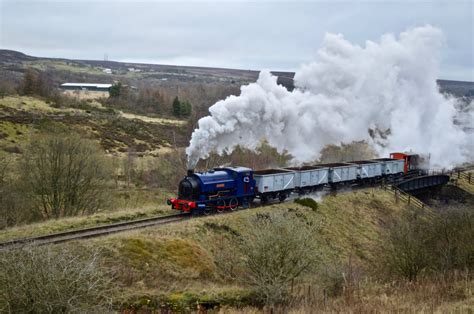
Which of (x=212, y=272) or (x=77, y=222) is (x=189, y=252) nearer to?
(x=212, y=272)

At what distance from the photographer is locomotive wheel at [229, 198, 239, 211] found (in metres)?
29.1

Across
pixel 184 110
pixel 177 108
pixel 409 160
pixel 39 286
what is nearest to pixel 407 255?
pixel 39 286

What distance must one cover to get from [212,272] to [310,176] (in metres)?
15.7

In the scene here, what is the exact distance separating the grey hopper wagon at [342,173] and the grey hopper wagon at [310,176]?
2.29 feet

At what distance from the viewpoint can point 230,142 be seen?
30.2 m

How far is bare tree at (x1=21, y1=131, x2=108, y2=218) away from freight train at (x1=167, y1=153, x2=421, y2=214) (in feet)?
32.0

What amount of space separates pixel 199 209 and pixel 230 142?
5.25 m

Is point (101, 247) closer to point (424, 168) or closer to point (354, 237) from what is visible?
point (354, 237)

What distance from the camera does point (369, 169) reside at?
43156mm

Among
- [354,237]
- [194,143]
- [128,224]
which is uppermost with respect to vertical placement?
[194,143]

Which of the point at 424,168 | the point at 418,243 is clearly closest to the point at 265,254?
the point at 418,243

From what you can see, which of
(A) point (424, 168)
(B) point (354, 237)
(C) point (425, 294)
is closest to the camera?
(C) point (425, 294)

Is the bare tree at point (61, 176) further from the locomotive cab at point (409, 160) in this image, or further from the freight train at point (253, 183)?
the locomotive cab at point (409, 160)

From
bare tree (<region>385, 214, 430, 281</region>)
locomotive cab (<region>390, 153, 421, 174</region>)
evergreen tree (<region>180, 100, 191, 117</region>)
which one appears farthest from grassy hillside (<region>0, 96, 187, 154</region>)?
bare tree (<region>385, 214, 430, 281</region>)
